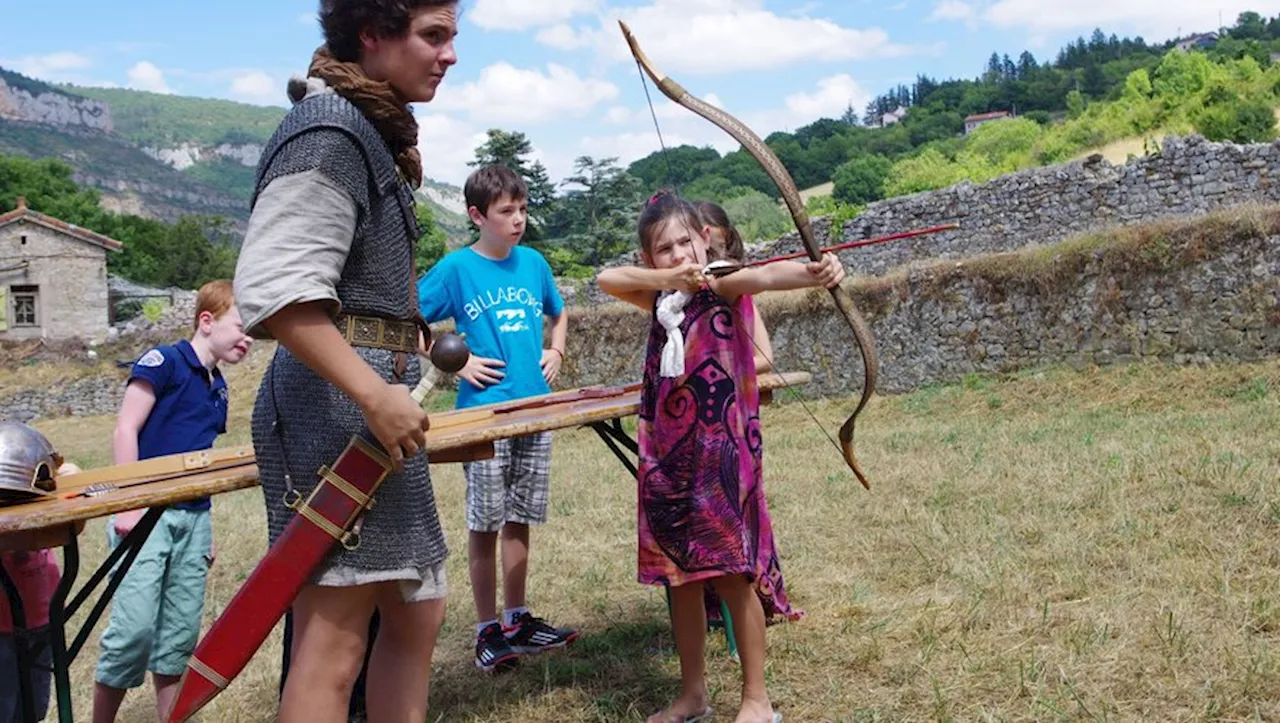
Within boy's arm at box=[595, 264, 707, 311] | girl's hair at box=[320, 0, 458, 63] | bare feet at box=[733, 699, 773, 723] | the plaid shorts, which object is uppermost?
girl's hair at box=[320, 0, 458, 63]

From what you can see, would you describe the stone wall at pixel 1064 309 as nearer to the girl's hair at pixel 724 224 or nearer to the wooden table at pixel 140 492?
the girl's hair at pixel 724 224

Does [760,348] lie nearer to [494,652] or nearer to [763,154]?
[763,154]

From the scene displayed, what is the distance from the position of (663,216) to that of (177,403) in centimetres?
174

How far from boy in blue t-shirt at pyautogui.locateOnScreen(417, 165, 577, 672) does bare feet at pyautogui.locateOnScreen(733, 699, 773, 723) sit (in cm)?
114

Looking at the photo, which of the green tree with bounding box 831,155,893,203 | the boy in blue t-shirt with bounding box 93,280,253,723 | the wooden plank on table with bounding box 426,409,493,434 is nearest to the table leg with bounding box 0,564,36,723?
the boy in blue t-shirt with bounding box 93,280,253,723

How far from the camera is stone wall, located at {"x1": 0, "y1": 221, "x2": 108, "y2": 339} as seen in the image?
38.3 metres

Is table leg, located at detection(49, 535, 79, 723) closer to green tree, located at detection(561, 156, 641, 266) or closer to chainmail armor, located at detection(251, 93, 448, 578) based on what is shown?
chainmail armor, located at detection(251, 93, 448, 578)

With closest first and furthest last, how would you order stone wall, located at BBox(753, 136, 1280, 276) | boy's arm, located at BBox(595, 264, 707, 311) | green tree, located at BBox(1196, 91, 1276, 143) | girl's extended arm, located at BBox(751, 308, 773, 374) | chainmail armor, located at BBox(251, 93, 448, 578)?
chainmail armor, located at BBox(251, 93, 448, 578) < boy's arm, located at BBox(595, 264, 707, 311) < girl's extended arm, located at BBox(751, 308, 773, 374) < stone wall, located at BBox(753, 136, 1280, 276) < green tree, located at BBox(1196, 91, 1276, 143)

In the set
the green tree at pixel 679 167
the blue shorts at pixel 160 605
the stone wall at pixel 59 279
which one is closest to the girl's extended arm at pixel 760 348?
the blue shorts at pixel 160 605

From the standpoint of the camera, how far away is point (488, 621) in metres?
3.78

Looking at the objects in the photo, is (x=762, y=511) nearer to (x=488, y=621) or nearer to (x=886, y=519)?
(x=488, y=621)

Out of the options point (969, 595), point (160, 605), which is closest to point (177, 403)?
point (160, 605)

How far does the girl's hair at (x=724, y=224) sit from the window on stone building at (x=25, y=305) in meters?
Answer: 42.5

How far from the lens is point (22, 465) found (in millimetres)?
2330
